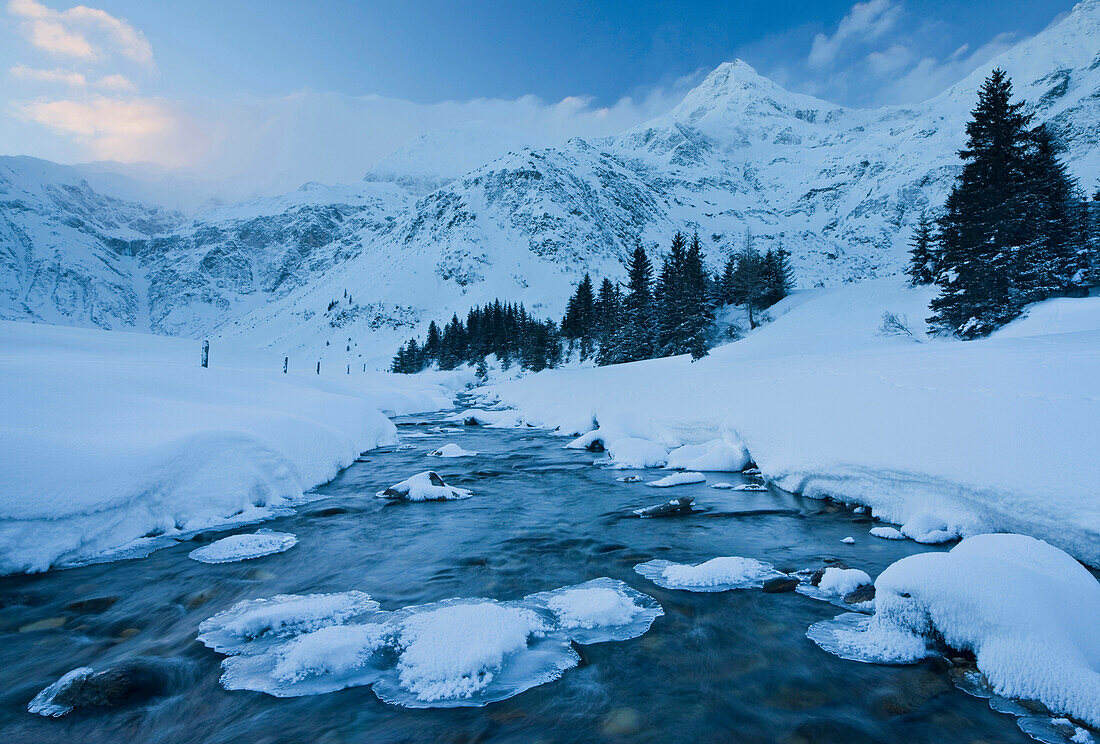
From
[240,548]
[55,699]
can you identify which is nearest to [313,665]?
[55,699]

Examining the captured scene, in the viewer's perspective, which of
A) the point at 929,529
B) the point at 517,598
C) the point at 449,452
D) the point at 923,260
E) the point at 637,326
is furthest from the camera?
the point at 637,326

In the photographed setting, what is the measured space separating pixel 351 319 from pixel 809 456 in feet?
532

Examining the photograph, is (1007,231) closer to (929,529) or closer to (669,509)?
(929,529)

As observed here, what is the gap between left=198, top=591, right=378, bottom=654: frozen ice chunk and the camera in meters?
4.42

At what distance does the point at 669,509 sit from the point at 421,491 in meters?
4.83

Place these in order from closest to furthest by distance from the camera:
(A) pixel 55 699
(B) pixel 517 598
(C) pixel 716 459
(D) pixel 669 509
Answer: (A) pixel 55 699, (B) pixel 517 598, (D) pixel 669 509, (C) pixel 716 459

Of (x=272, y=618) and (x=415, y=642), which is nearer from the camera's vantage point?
(x=415, y=642)

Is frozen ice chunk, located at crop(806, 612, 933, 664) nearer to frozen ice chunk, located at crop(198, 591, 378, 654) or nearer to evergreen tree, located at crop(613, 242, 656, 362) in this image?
frozen ice chunk, located at crop(198, 591, 378, 654)

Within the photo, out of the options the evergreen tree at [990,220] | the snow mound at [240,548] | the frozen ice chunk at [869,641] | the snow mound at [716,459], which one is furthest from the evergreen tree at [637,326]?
the frozen ice chunk at [869,641]

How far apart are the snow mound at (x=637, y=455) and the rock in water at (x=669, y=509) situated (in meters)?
3.77

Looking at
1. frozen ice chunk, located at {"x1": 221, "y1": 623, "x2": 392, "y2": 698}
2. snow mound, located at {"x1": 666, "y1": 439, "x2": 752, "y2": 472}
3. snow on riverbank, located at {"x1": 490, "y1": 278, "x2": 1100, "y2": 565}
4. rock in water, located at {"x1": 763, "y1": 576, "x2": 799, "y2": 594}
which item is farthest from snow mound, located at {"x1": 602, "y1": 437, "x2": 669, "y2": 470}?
frozen ice chunk, located at {"x1": 221, "y1": 623, "x2": 392, "y2": 698}

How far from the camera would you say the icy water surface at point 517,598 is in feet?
10.9

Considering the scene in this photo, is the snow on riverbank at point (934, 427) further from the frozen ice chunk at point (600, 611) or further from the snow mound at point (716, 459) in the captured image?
the frozen ice chunk at point (600, 611)

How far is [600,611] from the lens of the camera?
4820 millimetres
